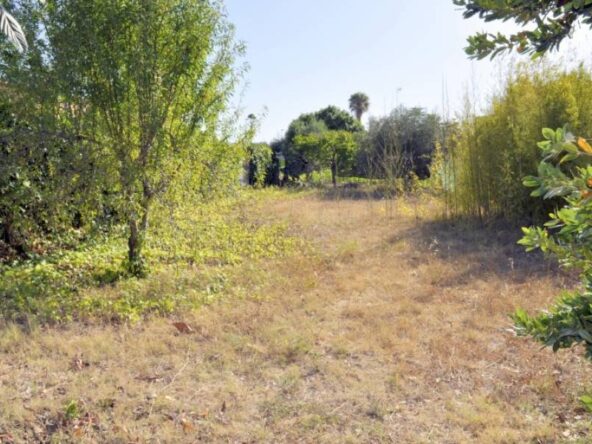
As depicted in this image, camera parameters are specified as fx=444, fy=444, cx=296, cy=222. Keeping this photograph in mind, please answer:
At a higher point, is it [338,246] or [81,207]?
[81,207]

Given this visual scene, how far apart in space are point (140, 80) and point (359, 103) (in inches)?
1252

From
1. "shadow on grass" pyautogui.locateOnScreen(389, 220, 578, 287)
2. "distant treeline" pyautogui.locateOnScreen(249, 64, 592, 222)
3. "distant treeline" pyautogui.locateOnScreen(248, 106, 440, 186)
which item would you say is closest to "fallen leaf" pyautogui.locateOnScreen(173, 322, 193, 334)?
"distant treeline" pyautogui.locateOnScreen(249, 64, 592, 222)

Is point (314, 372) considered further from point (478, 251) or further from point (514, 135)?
point (514, 135)

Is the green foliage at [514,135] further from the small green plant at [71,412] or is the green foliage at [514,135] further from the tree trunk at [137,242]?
the small green plant at [71,412]

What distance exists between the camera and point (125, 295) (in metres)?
4.35

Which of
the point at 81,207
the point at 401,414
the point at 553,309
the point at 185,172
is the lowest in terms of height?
the point at 401,414

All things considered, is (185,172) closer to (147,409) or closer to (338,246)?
(147,409)

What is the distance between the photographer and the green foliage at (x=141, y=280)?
4.09m

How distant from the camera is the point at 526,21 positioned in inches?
47.5

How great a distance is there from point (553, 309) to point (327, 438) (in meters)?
1.53

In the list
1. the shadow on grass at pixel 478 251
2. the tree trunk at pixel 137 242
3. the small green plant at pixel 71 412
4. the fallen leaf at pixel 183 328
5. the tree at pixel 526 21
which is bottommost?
the small green plant at pixel 71 412

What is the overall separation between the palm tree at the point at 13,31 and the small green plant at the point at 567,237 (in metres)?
4.61

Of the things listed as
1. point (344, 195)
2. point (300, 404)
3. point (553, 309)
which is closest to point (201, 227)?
point (300, 404)

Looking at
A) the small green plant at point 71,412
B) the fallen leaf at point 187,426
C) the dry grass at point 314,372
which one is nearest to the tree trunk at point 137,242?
the dry grass at point 314,372
